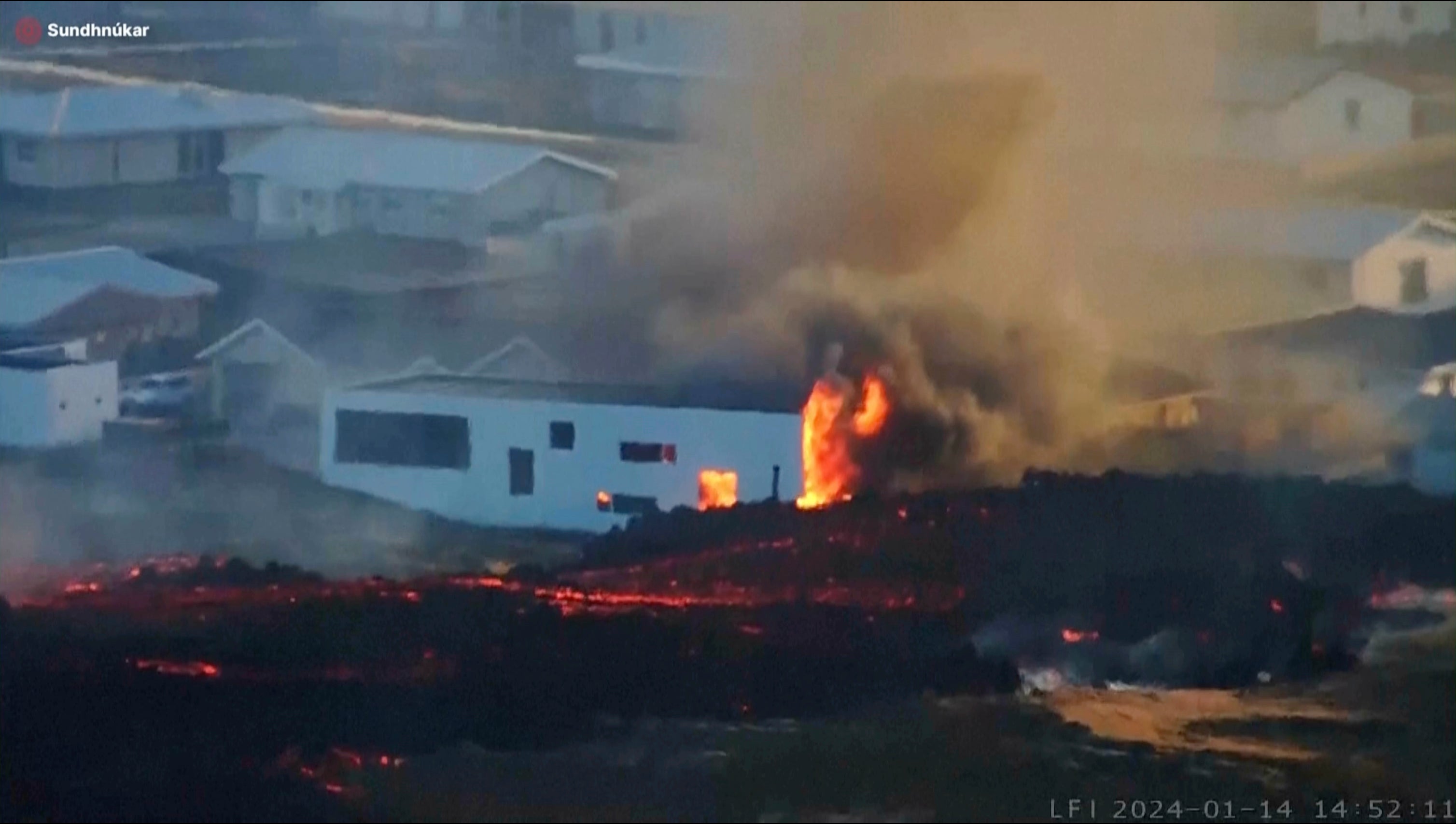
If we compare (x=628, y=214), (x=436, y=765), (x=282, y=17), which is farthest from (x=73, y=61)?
(x=436, y=765)

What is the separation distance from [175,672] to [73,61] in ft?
2.81

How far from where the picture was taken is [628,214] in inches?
101

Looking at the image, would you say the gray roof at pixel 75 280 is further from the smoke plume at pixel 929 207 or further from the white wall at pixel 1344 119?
the white wall at pixel 1344 119

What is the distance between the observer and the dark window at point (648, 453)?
2.57 m

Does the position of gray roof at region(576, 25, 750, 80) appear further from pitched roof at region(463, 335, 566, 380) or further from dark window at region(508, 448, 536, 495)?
dark window at region(508, 448, 536, 495)

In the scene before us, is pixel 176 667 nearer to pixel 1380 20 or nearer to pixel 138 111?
pixel 138 111

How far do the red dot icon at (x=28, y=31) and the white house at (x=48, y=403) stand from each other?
16.9 inches

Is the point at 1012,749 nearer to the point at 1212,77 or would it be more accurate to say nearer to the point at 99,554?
the point at 1212,77

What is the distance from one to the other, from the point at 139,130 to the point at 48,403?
40 centimetres

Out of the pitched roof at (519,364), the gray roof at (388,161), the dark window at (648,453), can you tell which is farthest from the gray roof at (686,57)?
the dark window at (648,453)

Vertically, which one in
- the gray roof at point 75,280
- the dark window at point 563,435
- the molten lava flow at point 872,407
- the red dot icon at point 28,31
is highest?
the red dot icon at point 28,31

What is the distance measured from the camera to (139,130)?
259cm

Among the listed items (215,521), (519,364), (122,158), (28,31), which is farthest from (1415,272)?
(28,31)

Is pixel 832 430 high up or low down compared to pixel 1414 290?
down
